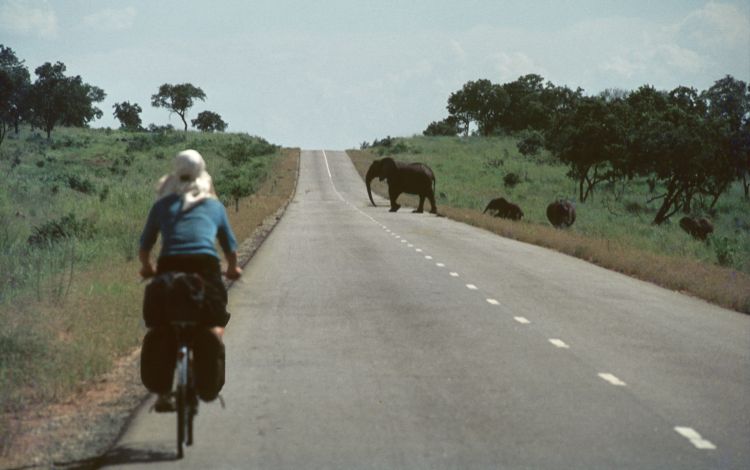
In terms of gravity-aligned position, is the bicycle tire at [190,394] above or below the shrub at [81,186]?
above

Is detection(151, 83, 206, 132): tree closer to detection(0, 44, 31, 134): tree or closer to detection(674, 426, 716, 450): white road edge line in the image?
detection(0, 44, 31, 134): tree

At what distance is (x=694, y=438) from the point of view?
23.7 feet

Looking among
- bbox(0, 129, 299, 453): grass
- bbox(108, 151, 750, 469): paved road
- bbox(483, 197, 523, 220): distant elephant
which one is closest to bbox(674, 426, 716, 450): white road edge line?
bbox(108, 151, 750, 469): paved road

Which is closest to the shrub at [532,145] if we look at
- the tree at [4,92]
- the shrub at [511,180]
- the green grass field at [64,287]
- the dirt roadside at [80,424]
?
the shrub at [511,180]

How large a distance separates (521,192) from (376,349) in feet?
209

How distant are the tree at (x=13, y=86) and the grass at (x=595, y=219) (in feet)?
121

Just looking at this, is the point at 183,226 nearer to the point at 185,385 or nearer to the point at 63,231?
the point at 185,385

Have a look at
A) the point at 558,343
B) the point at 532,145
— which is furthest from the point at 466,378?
the point at 532,145

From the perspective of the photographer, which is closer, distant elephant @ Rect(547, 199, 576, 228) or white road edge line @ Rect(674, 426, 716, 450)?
white road edge line @ Rect(674, 426, 716, 450)

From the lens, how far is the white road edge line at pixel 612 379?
30.0 ft

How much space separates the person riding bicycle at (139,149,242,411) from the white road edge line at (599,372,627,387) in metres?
3.97

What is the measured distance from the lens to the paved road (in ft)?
22.3

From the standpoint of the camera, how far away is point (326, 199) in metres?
58.7

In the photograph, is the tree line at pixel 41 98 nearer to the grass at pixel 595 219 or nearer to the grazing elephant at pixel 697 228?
the grass at pixel 595 219
